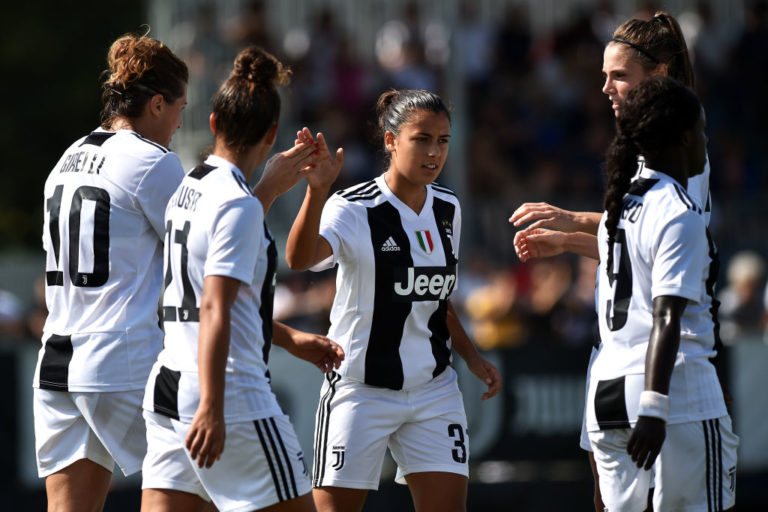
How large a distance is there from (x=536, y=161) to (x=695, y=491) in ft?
29.3

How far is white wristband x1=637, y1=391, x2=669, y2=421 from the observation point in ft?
12.3

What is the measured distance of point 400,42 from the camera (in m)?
13.2

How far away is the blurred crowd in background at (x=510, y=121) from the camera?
34.3 feet

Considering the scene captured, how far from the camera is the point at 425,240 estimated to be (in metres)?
5.00

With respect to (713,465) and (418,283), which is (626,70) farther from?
(713,465)

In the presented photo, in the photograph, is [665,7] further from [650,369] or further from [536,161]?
[650,369]

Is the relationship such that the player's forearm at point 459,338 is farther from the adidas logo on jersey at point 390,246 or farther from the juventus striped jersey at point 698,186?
the juventus striped jersey at point 698,186

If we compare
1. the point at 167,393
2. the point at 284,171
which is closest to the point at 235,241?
the point at 167,393

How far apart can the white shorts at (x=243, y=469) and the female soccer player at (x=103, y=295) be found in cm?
58

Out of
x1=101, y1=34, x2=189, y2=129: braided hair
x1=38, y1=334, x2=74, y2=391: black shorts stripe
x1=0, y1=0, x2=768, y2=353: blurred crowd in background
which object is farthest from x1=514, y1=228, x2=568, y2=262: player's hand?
x1=0, y1=0, x2=768, y2=353: blurred crowd in background

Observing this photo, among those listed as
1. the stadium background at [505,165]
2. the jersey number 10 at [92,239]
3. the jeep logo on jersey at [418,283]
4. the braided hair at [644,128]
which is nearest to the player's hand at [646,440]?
the braided hair at [644,128]

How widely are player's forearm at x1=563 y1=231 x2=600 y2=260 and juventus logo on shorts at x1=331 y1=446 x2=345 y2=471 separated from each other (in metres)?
1.30

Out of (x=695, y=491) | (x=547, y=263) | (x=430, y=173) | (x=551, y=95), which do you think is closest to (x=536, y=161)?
(x=551, y=95)

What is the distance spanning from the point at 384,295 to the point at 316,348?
0.55m
